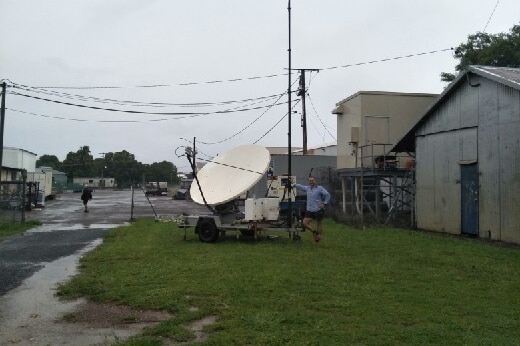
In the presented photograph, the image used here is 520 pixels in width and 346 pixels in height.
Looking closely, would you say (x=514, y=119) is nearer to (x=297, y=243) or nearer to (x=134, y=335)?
(x=297, y=243)

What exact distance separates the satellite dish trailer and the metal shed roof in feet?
21.8

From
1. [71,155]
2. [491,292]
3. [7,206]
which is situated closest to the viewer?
[491,292]

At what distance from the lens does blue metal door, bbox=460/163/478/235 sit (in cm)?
1673

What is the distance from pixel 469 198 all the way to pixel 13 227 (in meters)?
16.7

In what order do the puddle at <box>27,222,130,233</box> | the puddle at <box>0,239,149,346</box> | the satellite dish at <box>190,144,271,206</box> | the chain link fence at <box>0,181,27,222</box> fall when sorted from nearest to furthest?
the puddle at <box>0,239,149,346</box>
the satellite dish at <box>190,144,271,206</box>
the puddle at <box>27,222,130,233</box>
the chain link fence at <box>0,181,27,222</box>

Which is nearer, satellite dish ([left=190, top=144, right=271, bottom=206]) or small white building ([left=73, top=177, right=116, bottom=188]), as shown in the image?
satellite dish ([left=190, top=144, right=271, bottom=206])

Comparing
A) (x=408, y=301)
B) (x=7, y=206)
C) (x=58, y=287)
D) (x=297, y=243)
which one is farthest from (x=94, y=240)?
(x=408, y=301)

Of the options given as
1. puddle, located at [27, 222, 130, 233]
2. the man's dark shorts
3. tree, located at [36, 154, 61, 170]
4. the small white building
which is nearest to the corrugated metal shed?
the man's dark shorts

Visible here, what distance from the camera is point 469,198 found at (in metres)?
17.1

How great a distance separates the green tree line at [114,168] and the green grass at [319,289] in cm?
11870

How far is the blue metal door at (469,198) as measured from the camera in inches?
659

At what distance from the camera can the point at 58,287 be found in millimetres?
9016

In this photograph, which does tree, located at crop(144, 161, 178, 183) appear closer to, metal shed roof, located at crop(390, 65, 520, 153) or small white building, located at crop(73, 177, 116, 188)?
small white building, located at crop(73, 177, 116, 188)

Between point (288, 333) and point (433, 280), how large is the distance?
13.8 ft
